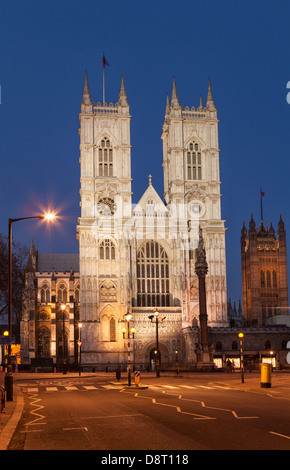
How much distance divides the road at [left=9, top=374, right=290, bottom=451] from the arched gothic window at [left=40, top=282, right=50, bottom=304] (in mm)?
70706

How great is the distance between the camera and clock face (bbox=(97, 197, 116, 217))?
80.6 m

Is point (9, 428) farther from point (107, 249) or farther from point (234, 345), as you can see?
point (107, 249)

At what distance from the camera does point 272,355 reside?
71.2 metres

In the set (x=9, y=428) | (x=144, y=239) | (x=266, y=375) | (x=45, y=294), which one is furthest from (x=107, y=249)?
(x=9, y=428)

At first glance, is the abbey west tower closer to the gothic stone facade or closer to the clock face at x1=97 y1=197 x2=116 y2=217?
the clock face at x1=97 y1=197 x2=116 y2=217

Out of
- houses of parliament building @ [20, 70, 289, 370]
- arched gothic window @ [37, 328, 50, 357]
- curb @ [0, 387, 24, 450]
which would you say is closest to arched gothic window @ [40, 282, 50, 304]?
arched gothic window @ [37, 328, 50, 357]

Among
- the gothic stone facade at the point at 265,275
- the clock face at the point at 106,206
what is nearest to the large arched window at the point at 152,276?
the clock face at the point at 106,206

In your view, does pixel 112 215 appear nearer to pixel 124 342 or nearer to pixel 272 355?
pixel 124 342

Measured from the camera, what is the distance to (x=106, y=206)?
80.8 m

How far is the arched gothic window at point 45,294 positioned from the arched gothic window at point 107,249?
1943cm

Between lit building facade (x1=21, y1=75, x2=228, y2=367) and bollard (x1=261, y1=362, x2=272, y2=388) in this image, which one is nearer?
bollard (x1=261, y1=362, x2=272, y2=388)

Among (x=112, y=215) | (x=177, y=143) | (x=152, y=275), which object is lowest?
(x=152, y=275)
